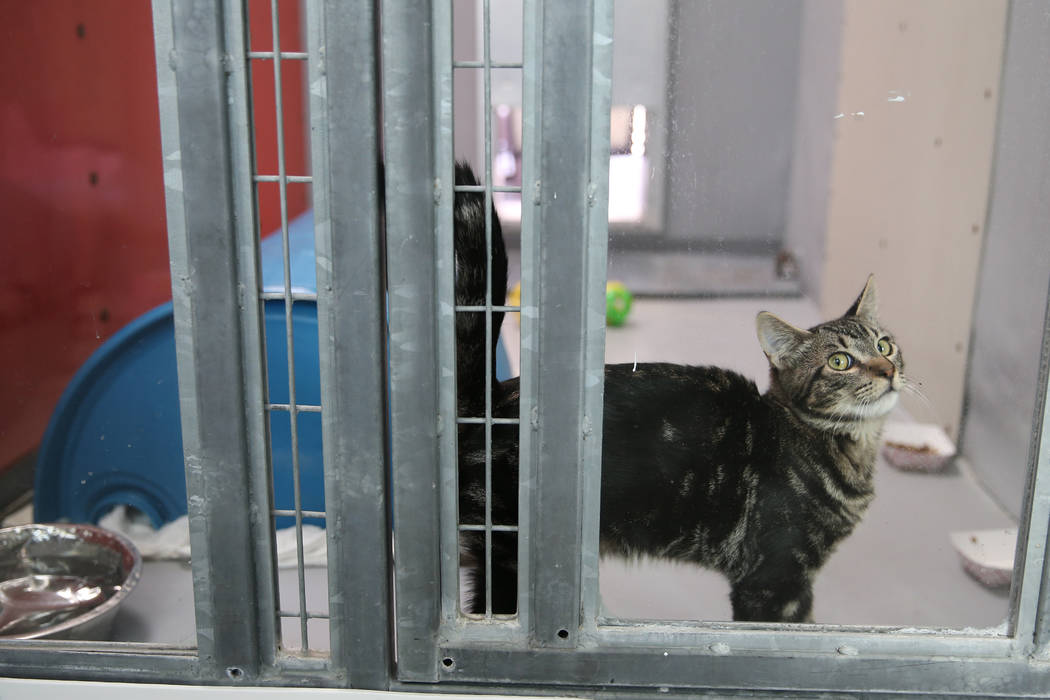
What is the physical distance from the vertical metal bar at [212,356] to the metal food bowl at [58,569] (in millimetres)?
496

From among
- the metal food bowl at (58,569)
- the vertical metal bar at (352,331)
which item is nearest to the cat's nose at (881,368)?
the vertical metal bar at (352,331)

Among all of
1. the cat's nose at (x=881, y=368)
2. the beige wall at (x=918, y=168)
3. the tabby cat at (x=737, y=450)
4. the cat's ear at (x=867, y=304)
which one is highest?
the beige wall at (x=918, y=168)

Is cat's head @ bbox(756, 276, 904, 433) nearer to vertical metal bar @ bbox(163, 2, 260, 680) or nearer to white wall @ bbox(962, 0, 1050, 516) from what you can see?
white wall @ bbox(962, 0, 1050, 516)

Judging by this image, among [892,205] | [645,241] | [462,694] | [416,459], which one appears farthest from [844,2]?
[462,694]

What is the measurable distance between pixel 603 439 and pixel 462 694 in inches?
16.9

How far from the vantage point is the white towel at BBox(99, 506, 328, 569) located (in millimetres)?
1877

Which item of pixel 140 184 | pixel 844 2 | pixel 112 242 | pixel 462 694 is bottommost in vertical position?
pixel 462 694

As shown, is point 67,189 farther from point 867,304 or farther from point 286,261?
point 867,304

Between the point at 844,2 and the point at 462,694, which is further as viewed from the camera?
the point at 462,694

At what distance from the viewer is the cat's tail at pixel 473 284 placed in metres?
1.25

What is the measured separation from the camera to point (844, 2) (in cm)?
118

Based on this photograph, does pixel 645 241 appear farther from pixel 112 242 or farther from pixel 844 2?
pixel 112 242

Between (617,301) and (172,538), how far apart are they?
116 cm

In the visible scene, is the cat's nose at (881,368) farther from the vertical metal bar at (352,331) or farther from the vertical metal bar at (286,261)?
the vertical metal bar at (286,261)
